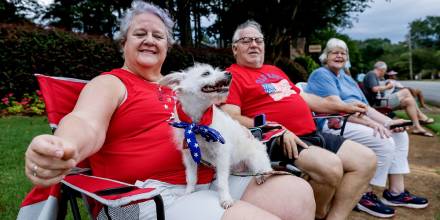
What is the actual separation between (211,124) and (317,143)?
1.41 m

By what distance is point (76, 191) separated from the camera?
1.67 meters

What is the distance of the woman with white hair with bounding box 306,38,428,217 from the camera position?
3.54 m

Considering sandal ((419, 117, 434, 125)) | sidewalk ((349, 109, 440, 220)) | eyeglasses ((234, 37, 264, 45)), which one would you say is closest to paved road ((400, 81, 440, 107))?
sandal ((419, 117, 434, 125))

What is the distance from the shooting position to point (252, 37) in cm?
332

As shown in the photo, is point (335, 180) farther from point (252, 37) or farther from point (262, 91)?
point (252, 37)

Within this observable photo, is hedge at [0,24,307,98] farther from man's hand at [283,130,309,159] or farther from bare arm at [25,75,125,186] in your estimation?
bare arm at [25,75,125,186]

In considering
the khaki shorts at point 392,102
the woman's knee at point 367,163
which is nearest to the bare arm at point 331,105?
the woman's knee at point 367,163

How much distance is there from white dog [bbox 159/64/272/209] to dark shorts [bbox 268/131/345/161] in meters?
0.68

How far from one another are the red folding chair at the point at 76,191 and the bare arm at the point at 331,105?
242 centimetres

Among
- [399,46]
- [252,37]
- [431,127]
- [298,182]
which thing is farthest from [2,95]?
[399,46]

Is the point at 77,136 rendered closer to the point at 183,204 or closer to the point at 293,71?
the point at 183,204

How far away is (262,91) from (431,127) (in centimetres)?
676

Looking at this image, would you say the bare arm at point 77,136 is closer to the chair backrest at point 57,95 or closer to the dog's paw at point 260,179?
the chair backrest at point 57,95

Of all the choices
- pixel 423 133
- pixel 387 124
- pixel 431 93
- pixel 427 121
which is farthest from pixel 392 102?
pixel 431 93
